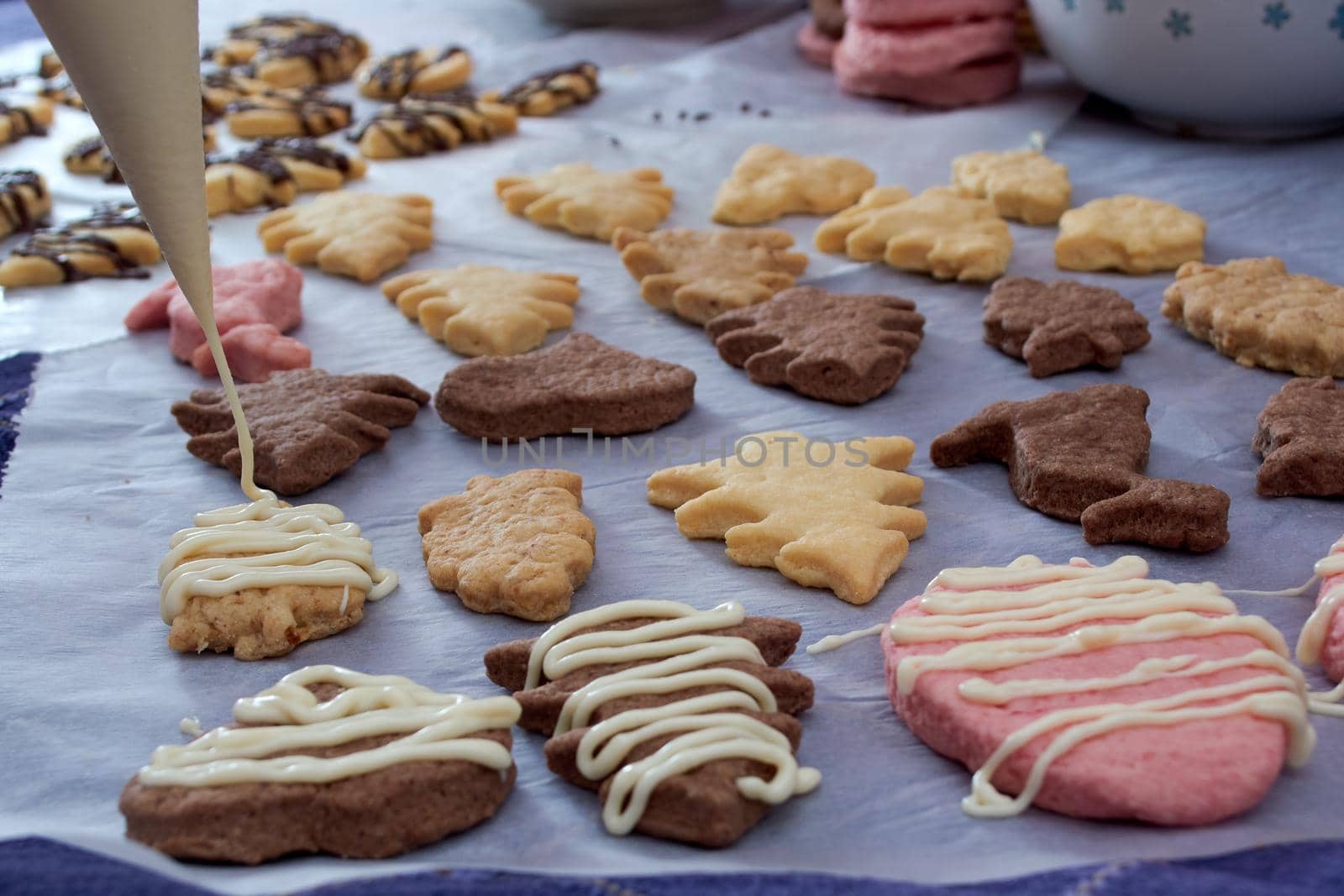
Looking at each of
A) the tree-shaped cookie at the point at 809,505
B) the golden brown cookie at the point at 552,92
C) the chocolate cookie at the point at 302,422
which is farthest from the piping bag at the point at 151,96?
the golden brown cookie at the point at 552,92

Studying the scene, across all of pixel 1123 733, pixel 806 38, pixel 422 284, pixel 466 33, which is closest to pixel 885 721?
pixel 1123 733

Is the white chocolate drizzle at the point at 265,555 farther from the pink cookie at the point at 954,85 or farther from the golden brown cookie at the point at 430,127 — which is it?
the pink cookie at the point at 954,85

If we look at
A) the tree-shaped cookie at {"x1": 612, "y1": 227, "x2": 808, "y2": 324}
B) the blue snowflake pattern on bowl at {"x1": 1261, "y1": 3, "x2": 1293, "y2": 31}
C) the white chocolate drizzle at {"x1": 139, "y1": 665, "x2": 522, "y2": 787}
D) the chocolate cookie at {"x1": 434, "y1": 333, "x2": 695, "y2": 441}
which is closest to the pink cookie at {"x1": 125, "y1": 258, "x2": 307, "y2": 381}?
the chocolate cookie at {"x1": 434, "y1": 333, "x2": 695, "y2": 441}

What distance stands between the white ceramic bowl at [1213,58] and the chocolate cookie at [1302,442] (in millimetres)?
1312

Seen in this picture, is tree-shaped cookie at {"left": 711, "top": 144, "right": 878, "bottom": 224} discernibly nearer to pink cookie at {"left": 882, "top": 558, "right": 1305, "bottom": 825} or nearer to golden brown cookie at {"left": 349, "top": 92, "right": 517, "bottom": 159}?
golden brown cookie at {"left": 349, "top": 92, "right": 517, "bottom": 159}

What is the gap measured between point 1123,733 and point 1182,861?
16cm

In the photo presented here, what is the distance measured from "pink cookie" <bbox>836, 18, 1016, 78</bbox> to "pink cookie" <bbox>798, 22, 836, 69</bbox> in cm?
44

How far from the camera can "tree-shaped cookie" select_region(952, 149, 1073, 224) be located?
10.7 ft

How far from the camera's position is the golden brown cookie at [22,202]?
11.3 feet

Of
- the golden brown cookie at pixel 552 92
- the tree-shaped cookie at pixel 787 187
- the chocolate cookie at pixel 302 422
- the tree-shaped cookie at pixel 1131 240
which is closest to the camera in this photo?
the chocolate cookie at pixel 302 422

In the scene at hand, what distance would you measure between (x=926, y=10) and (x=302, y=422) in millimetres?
2366

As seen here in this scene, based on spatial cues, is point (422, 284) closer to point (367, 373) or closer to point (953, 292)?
point (367, 373)

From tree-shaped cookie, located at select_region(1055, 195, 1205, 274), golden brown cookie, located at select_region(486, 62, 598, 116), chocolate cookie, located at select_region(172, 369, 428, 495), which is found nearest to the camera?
chocolate cookie, located at select_region(172, 369, 428, 495)

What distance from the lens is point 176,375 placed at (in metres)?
2.79
